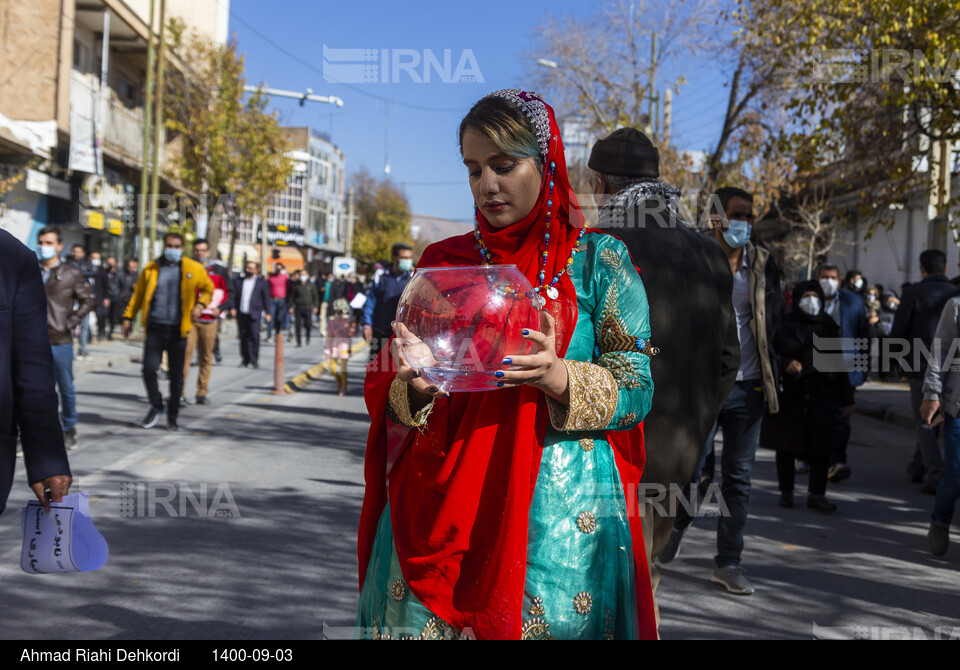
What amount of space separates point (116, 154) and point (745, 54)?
1707cm

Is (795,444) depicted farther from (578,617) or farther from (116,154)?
(116,154)

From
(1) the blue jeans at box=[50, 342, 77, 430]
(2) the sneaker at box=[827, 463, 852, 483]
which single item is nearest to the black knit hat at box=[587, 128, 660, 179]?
(2) the sneaker at box=[827, 463, 852, 483]

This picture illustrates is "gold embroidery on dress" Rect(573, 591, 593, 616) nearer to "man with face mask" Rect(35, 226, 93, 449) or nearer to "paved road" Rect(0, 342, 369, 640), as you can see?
"paved road" Rect(0, 342, 369, 640)

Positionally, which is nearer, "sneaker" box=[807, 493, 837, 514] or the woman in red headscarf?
the woman in red headscarf

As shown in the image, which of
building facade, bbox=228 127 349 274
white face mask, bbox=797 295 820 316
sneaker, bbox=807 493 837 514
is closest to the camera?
sneaker, bbox=807 493 837 514

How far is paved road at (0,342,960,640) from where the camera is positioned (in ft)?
14.8

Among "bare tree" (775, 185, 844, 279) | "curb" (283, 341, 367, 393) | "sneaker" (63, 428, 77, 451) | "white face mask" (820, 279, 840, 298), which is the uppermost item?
"bare tree" (775, 185, 844, 279)

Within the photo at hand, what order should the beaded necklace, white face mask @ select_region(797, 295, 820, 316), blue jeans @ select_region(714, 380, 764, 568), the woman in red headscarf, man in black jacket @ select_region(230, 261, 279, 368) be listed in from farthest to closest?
man in black jacket @ select_region(230, 261, 279, 368)
white face mask @ select_region(797, 295, 820, 316)
blue jeans @ select_region(714, 380, 764, 568)
the beaded necklace
the woman in red headscarf

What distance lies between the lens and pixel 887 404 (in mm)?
15562

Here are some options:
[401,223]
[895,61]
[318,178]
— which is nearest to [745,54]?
[895,61]

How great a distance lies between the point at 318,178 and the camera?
301 feet

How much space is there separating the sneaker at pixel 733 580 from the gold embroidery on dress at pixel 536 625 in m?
3.45

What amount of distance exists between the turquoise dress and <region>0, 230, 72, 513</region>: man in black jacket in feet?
4.55

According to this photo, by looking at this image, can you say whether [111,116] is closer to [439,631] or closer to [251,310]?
[251,310]
